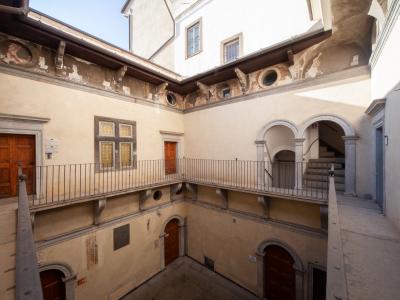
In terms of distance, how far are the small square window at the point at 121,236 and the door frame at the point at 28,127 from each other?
3012mm

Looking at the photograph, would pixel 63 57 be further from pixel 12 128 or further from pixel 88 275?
pixel 88 275

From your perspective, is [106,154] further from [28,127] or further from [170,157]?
[170,157]

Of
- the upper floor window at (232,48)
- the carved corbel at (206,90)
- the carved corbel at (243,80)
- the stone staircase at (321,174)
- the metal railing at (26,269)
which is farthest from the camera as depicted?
the upper floor window at (232,48)

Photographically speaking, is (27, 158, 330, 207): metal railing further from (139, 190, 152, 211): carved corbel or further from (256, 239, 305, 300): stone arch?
(256, 239, 305, 300): stone arch

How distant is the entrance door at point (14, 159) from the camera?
5.42 metres

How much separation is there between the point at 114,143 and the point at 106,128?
0.64 metres

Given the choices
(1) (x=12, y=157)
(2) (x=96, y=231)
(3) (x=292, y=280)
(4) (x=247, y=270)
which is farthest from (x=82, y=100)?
(3) (x=292, y=280)

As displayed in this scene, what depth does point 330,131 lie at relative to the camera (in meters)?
10.6

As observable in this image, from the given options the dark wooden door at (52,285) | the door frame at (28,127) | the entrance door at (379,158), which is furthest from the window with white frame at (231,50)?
the dark wooden door at (52,285)

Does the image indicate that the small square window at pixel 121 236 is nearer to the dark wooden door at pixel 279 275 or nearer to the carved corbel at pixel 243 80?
the dark wooden door at pixel 279 275

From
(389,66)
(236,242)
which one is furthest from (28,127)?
(389,66)

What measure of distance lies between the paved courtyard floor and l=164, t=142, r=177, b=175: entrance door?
14.7ft

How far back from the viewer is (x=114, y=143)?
7.58 meters

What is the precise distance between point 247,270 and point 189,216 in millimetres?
3608
